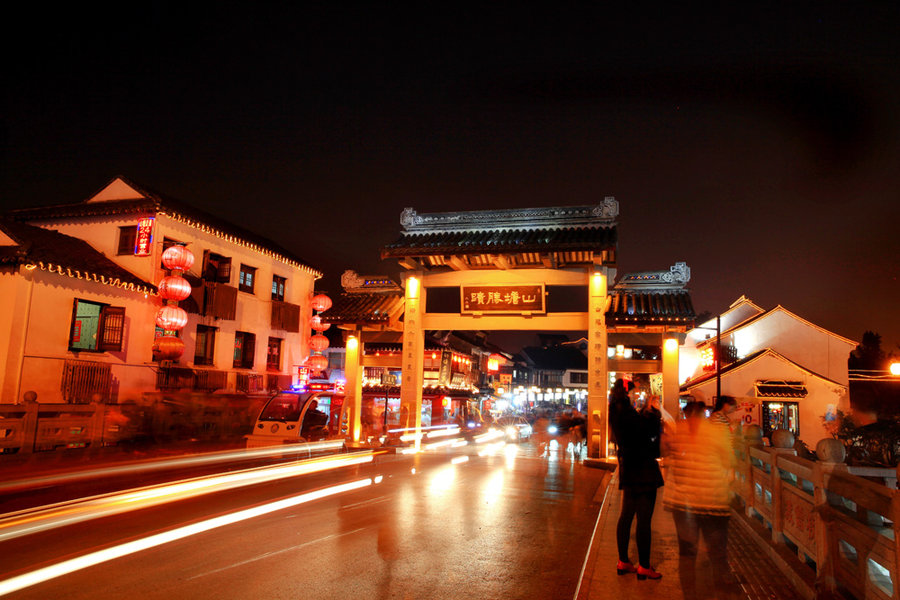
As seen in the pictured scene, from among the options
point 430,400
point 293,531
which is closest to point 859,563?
point 293,531

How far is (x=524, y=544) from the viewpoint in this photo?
7723 mm

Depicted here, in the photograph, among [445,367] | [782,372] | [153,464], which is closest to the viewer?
[153,464]

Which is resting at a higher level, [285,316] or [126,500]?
[285,316]

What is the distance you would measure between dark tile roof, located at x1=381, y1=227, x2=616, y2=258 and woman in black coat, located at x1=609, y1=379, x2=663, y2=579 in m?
12.6

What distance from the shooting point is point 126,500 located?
9406 mm

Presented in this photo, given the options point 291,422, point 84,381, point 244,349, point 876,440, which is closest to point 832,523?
point 291,422

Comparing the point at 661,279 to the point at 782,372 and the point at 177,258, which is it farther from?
the point at 177,258

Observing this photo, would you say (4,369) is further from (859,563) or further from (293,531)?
(859,563)

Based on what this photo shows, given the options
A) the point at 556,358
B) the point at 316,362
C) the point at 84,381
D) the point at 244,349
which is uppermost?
the point at 556,358

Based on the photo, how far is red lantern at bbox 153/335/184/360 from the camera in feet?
73.1

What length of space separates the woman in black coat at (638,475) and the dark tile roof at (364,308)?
15859mm

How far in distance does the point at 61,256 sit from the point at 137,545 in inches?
662

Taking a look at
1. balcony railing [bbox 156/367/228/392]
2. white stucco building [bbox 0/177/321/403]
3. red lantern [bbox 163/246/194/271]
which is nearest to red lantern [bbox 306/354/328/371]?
white stucco building [bbox 0/177/321/403]

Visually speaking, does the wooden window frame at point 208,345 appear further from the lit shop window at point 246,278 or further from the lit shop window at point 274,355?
the lit shop window at point 274,355
